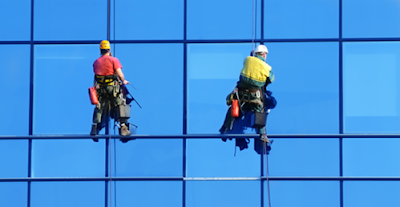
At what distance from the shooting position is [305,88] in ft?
32.1

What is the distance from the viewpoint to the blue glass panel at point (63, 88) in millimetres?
9859

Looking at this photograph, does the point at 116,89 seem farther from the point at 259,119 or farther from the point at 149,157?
the point at 259,119

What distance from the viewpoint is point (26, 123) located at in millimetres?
9859
